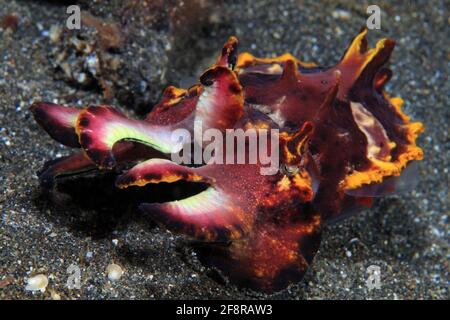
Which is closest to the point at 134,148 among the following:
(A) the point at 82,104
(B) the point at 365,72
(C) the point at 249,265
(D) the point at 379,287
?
(C) the point at 249,265

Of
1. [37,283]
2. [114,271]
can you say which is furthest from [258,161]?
[37,283]

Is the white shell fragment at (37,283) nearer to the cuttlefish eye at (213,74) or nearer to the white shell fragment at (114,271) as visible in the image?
the white shell fragment at (114,271)

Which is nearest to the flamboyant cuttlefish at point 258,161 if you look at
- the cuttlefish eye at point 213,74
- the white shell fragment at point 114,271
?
the cuttlefish eye at point 213,74

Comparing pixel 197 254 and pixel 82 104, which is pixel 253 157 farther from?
pixel 82 104

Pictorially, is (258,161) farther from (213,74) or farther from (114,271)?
(114,271)

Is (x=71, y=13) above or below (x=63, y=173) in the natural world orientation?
above

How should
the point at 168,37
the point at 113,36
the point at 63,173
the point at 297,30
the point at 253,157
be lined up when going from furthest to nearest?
1. the point at 297,30
2. the point at 168,37
3. the point at 113,36
4. the point at 63,173
5. the point at 253,157

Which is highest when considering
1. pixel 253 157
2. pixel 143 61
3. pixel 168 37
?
pixel 168 37
